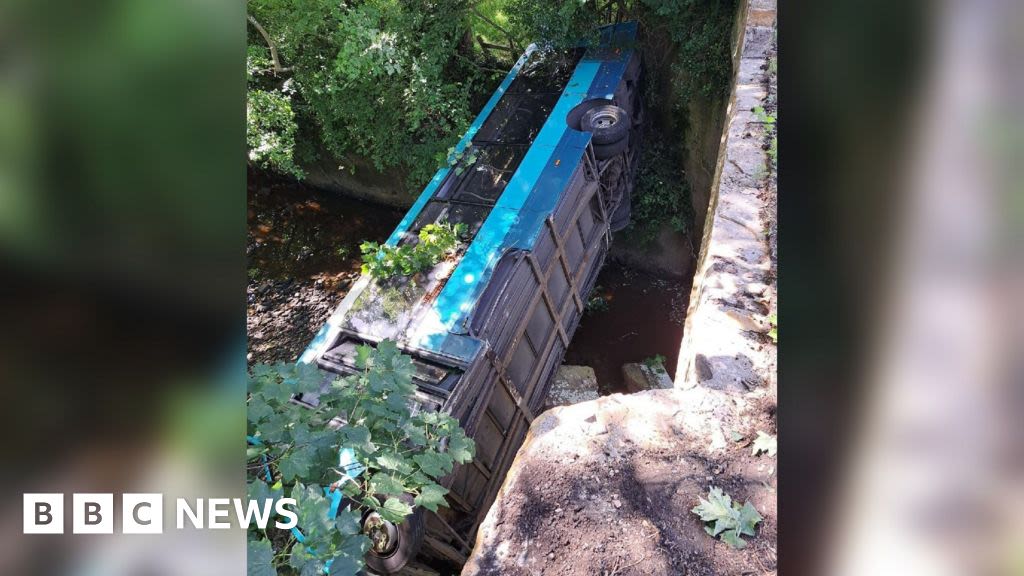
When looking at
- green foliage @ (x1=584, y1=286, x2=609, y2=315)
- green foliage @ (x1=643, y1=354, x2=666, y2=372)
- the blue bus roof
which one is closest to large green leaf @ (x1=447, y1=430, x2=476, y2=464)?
the blue bus roof

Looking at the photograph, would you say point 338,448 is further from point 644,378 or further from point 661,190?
point 661,190

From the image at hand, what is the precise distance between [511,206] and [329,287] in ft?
15.2

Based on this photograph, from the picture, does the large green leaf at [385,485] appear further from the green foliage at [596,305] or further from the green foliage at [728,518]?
the green foliage at [596,305]

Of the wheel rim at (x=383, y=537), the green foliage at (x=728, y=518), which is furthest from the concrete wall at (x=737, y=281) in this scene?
the wheel rim at (x=383, y=537)

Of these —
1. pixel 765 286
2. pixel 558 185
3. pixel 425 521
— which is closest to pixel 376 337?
pixel 425 521

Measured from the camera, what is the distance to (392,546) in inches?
153

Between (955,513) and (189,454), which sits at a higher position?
(955,513)

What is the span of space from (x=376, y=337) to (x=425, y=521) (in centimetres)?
154

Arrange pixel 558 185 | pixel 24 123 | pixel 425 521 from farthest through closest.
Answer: pixel 558 185 < pixel 425 521 < pixel 24 123

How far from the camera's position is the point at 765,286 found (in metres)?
3.06

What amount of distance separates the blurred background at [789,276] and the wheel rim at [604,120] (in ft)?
20.5

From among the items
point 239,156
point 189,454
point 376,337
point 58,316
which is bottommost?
point 376,337

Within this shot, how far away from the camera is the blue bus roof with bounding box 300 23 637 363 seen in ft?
15.8

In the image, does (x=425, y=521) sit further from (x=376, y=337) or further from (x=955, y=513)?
(x=955, y=513)
